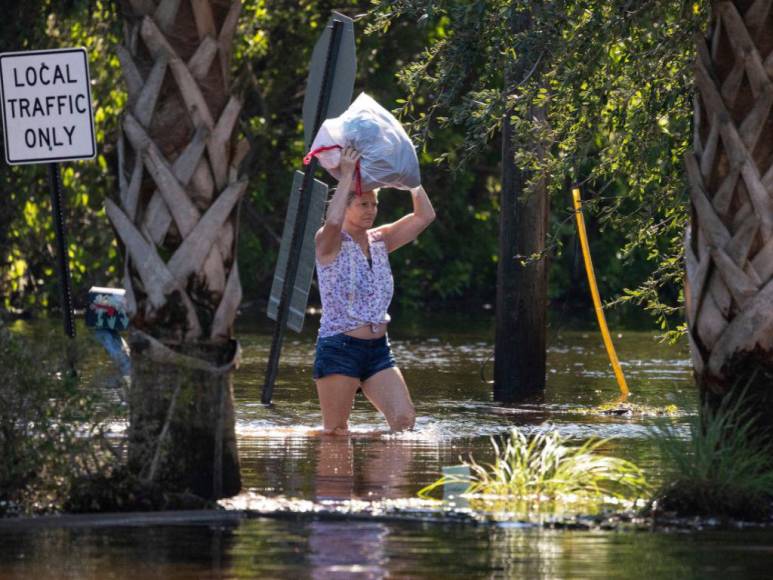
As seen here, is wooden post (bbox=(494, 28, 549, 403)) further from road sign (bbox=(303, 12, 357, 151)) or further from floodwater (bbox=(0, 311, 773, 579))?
road sign (bbox=(303, 12, 357, 151))

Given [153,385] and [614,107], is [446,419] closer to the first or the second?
[614,107]

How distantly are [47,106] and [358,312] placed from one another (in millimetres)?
2430

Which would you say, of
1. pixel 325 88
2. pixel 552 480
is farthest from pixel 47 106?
pixel 552 480

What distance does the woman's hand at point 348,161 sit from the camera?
10.8m

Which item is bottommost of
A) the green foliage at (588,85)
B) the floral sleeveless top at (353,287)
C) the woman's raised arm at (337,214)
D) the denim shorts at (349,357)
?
the denim shorts at (349,357)

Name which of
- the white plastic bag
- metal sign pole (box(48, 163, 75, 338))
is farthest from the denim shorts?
metal sign pole (box(48, 163, 75, 338))

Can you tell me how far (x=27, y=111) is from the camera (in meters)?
12.1

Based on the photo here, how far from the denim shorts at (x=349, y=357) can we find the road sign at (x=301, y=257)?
1.77 m

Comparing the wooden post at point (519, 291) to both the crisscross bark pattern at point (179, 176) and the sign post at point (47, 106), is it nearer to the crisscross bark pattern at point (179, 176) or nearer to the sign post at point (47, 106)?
the sign post at point (47, 106)

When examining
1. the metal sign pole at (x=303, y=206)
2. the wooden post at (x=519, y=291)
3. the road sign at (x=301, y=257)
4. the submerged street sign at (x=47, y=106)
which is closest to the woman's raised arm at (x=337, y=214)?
the metal sign pole at (x=303, y=206)

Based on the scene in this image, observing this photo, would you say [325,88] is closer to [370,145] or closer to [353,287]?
[353,287]

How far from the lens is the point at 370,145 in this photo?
36.1 feet

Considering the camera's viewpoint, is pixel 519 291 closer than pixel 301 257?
No

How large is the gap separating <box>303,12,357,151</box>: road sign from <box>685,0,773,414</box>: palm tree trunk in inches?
170
